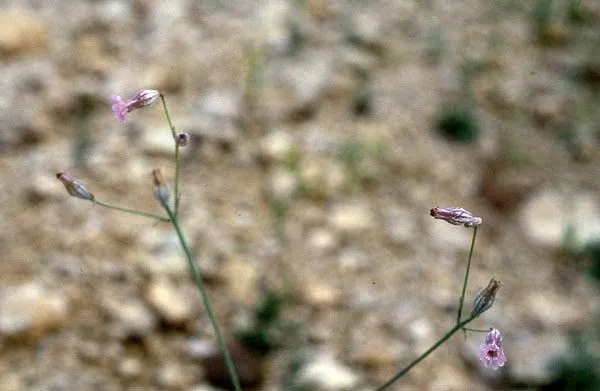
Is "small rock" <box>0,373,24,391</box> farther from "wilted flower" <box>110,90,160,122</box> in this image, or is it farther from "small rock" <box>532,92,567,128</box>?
"small rock" <box>532,92,567,128</box>

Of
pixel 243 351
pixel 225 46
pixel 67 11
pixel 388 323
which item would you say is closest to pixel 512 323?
pixel 388 323

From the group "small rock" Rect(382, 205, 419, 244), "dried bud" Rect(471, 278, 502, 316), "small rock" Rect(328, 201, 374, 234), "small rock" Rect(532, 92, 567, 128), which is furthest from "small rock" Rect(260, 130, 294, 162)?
"dried bud" Rect(471, 278, 502, 316)

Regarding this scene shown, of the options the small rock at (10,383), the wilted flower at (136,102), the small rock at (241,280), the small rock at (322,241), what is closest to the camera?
the wilted flower at (136,102)

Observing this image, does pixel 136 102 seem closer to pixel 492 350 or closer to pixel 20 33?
pixel 492 350

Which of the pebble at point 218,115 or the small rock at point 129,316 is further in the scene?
the pebble at point 218,115

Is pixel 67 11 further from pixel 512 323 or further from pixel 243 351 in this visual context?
pixel 512 323

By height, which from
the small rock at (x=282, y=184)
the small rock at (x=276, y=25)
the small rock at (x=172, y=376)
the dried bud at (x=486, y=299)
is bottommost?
the dried bud at (x=486, y=299)

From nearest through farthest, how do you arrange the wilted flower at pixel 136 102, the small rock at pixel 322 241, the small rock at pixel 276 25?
the wilted flower at pixel 136 102, the small rock at pixel 322 241, the small rock at pixel 276 25

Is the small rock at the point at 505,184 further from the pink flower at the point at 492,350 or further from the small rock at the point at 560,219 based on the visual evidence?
the pink flower at the point at 492,350

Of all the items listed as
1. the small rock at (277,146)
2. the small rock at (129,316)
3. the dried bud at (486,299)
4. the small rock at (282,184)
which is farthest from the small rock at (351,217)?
the dried bud at (486,299)
